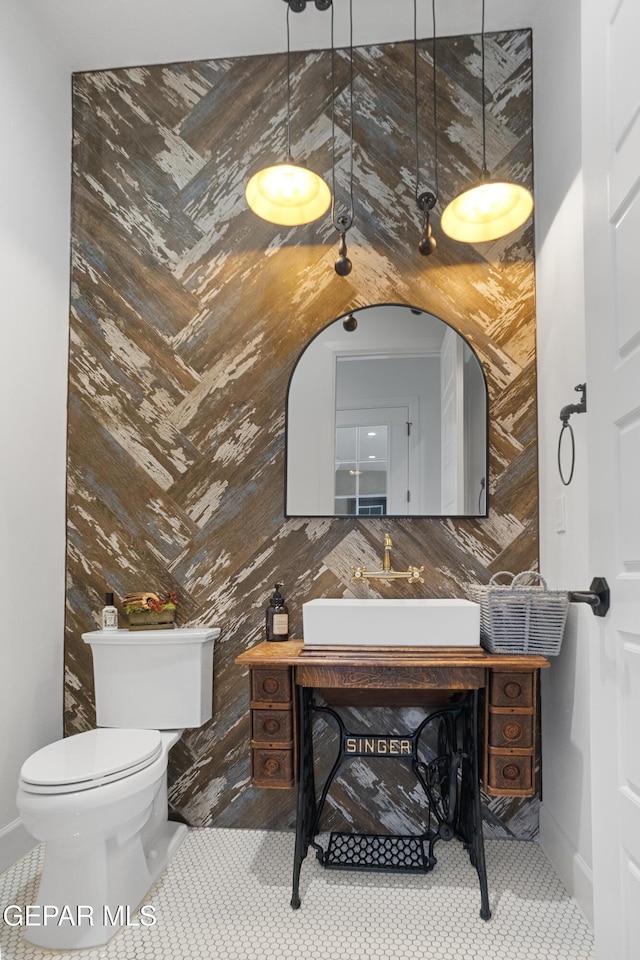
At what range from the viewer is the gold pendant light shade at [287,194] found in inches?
86.3

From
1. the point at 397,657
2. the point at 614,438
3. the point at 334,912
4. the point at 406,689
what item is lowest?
the point at 334,912

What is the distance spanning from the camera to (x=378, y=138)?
2561 millimetres

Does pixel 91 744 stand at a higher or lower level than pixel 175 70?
lower

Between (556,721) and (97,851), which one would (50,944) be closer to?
(97,851)

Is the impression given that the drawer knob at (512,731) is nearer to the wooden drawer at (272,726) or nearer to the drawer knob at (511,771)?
the drawer knob at (511,771)

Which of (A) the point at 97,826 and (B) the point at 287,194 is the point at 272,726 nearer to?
(A) the point at 97,826

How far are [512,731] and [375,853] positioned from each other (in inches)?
27.4

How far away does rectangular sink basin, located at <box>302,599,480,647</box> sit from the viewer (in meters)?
2.01

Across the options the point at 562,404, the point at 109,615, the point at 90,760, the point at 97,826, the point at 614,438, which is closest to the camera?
the point at 614,438

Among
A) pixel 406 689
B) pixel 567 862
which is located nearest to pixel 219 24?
pixel 406 689

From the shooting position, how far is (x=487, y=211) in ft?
7.25

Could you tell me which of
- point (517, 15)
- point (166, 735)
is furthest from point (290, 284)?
point (166, 735)

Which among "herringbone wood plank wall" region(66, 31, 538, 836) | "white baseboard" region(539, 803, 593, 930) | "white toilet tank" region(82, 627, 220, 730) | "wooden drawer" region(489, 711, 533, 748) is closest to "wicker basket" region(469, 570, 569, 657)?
"wooden drawer" region(489, 711, 533, 748)

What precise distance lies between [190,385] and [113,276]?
1.88 ft
